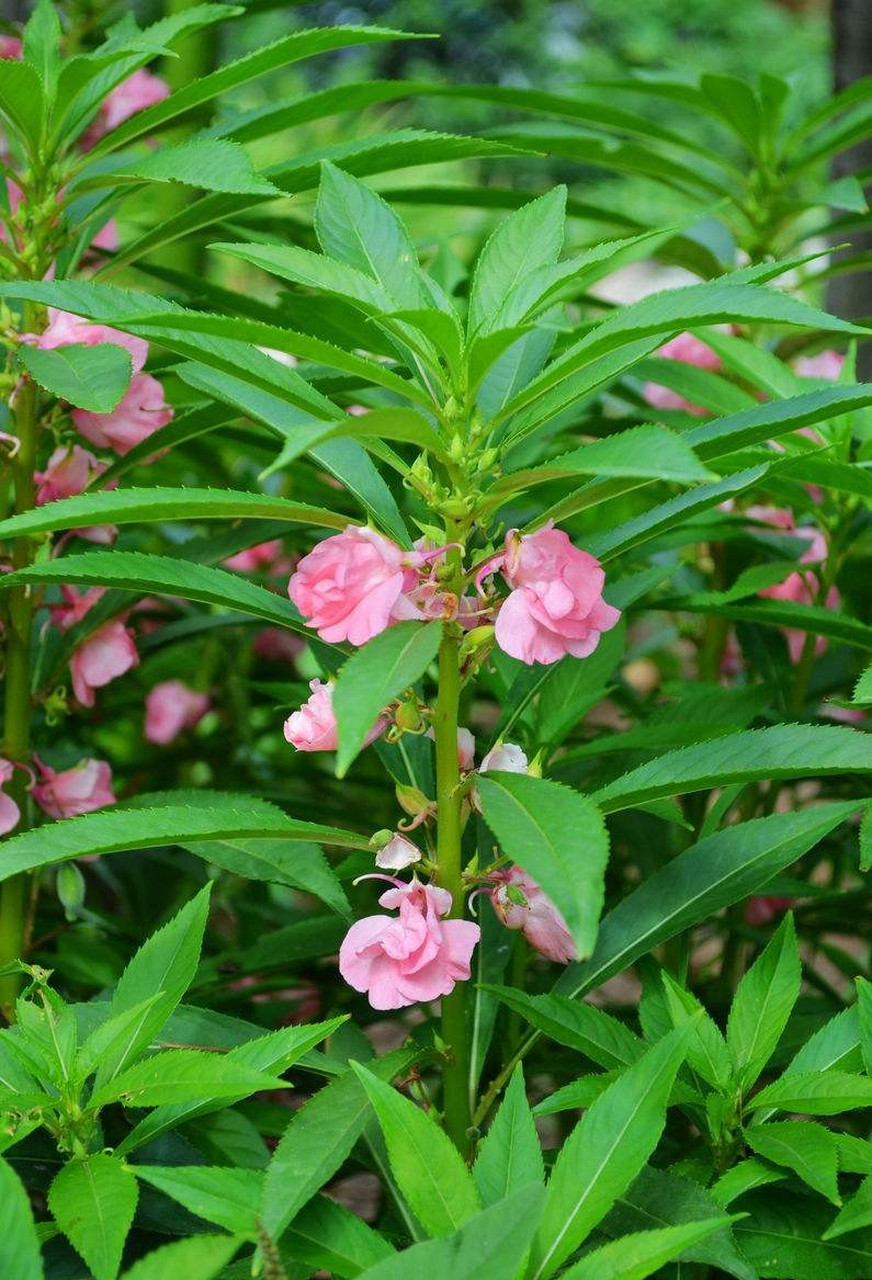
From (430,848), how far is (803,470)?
0.38 meters

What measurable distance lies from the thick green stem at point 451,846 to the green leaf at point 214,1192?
184 millimetres

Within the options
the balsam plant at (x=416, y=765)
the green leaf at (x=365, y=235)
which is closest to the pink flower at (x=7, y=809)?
the balsam plant at (x=416, y=765)

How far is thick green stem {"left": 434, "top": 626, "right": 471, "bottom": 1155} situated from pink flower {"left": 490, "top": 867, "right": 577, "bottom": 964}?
30 mm

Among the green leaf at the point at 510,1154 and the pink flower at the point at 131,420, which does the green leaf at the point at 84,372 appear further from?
the green leaf at the point at 510,1154

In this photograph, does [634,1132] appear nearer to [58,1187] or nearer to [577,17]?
[58,1187]

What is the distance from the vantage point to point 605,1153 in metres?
0.71

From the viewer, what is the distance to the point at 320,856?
89 centimetres

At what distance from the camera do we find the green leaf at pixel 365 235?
2.83 feet

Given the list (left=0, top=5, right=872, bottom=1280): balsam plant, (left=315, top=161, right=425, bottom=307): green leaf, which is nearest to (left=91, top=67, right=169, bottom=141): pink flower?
(left=0, top=5, right=872, bottom=1280): balsam plant

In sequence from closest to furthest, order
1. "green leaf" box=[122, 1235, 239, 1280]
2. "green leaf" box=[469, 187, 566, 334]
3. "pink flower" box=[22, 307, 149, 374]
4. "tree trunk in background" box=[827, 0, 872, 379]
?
1. "green leaf" box=[122, 1235, 239, 1280]
2. "green leaf" box=[469, 187, 566, 334]
3. "pink flower" box=[22, 307, 149, 374]
4. "tree trunk in background" box=[827, 0, 872, 379]

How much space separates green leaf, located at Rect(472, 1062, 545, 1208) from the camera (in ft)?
2.37

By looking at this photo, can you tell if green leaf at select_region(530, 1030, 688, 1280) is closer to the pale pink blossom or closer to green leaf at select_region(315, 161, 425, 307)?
the pale pink blossom

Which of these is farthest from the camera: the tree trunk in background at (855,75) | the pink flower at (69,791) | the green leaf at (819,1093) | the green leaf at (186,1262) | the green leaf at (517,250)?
the tree trunk in background at (855,75)

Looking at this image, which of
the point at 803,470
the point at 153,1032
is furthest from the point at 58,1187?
the point at 803,470
